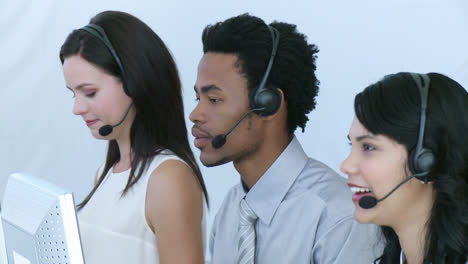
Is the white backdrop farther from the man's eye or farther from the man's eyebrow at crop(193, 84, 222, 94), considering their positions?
the man's eye

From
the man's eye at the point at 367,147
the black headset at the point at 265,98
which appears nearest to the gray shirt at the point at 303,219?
the black headset at the point at 265,98

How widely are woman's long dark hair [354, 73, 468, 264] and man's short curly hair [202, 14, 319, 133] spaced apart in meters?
0.58

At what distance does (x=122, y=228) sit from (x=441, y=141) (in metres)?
0.81

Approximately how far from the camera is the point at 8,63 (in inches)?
137

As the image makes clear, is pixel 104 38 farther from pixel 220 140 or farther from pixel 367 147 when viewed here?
pixel 367 147

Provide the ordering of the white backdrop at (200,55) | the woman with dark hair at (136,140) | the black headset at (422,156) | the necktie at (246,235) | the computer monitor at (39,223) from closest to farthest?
the computer monitor at (39,223) < the black headset at (422,156) < the woman with dark hair at (136,140) < the necktie at (246,235) < the white backdrop at (200,55)

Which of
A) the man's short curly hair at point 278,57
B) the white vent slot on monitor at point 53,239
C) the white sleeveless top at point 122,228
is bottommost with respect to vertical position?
the white sleeveless top at point 122,228

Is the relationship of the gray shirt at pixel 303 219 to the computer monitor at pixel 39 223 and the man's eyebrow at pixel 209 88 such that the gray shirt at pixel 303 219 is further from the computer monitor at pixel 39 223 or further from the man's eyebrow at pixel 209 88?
the computer monitor at pixel 39 223

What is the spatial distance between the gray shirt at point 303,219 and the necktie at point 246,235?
0.02 m

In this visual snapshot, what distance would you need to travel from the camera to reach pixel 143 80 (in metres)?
1.64

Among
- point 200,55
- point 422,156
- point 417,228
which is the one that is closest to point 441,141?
point 422,156

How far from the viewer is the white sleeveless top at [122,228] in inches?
62.8

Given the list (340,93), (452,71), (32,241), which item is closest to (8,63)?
(340,93)

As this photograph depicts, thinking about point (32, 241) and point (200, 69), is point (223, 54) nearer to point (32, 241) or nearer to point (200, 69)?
point (200, 69)
